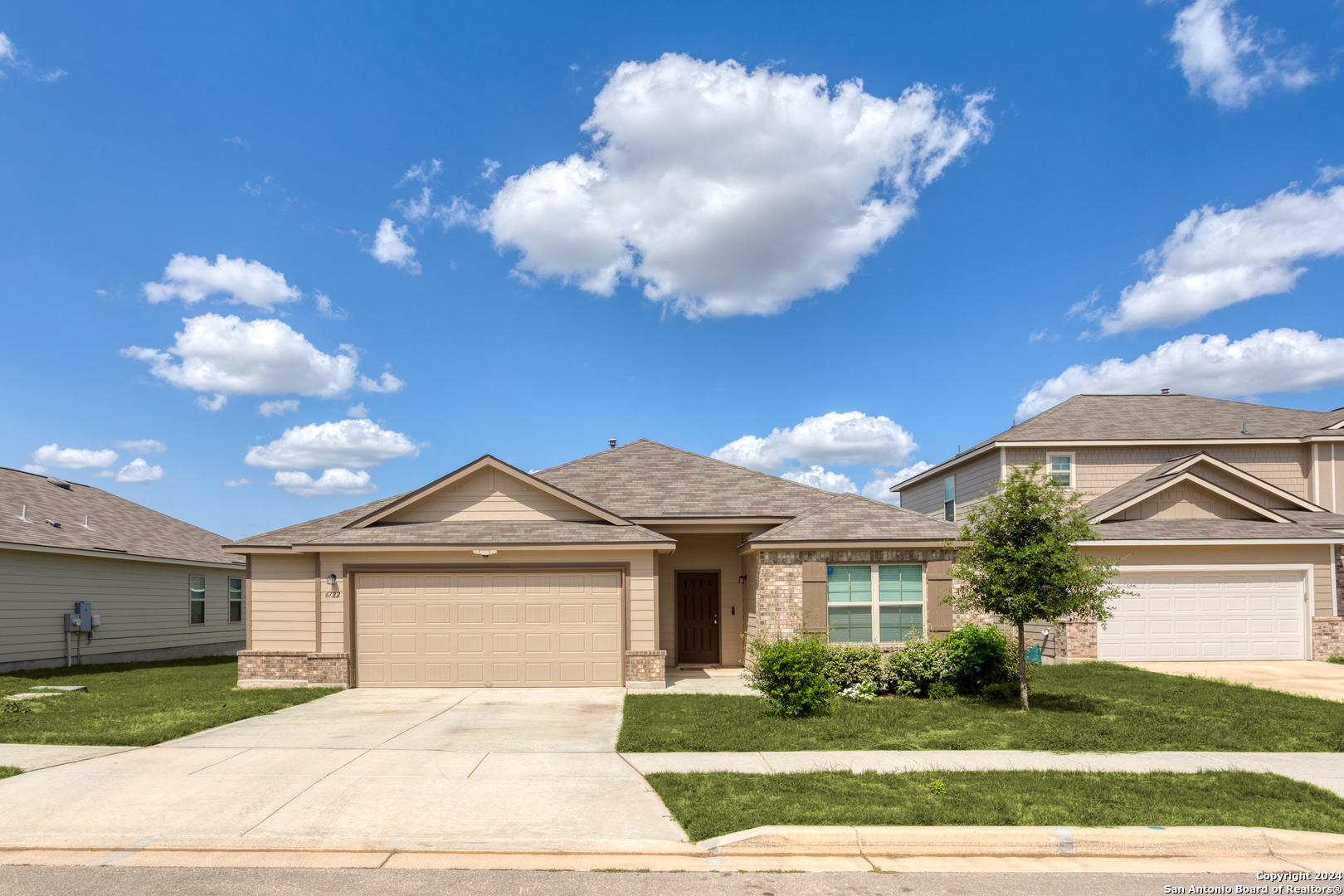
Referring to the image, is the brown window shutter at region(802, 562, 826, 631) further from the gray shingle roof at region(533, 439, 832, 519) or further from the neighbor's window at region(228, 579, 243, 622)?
the neighbor's window at region(228, 579, 243, 622)

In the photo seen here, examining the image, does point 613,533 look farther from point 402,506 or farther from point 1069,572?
point 1069,572

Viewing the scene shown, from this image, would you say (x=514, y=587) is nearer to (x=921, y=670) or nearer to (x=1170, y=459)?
(x=921, y=670)

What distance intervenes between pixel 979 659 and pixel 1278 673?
27.1ft

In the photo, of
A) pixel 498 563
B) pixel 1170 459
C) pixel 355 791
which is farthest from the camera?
pixel 1170 459

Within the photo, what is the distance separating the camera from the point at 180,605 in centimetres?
2531

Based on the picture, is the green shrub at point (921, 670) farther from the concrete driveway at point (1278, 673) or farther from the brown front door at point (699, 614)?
the concrete driveway at point (1278, 673)

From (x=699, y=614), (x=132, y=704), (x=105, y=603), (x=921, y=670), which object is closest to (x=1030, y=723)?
(x=921, y=670)

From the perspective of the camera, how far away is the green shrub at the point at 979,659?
13.5 m

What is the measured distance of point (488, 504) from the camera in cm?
1673

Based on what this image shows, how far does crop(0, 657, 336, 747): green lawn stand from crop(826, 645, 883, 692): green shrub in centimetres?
951

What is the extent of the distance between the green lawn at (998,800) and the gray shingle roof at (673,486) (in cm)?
989

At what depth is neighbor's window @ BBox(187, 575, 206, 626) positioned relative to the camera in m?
25.8

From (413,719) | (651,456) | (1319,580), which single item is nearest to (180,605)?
(651,456)

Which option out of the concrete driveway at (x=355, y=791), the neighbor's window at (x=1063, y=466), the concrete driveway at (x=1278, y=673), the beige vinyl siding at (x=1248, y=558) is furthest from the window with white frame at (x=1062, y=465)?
the concrete driveway at (x=355, y=791)
